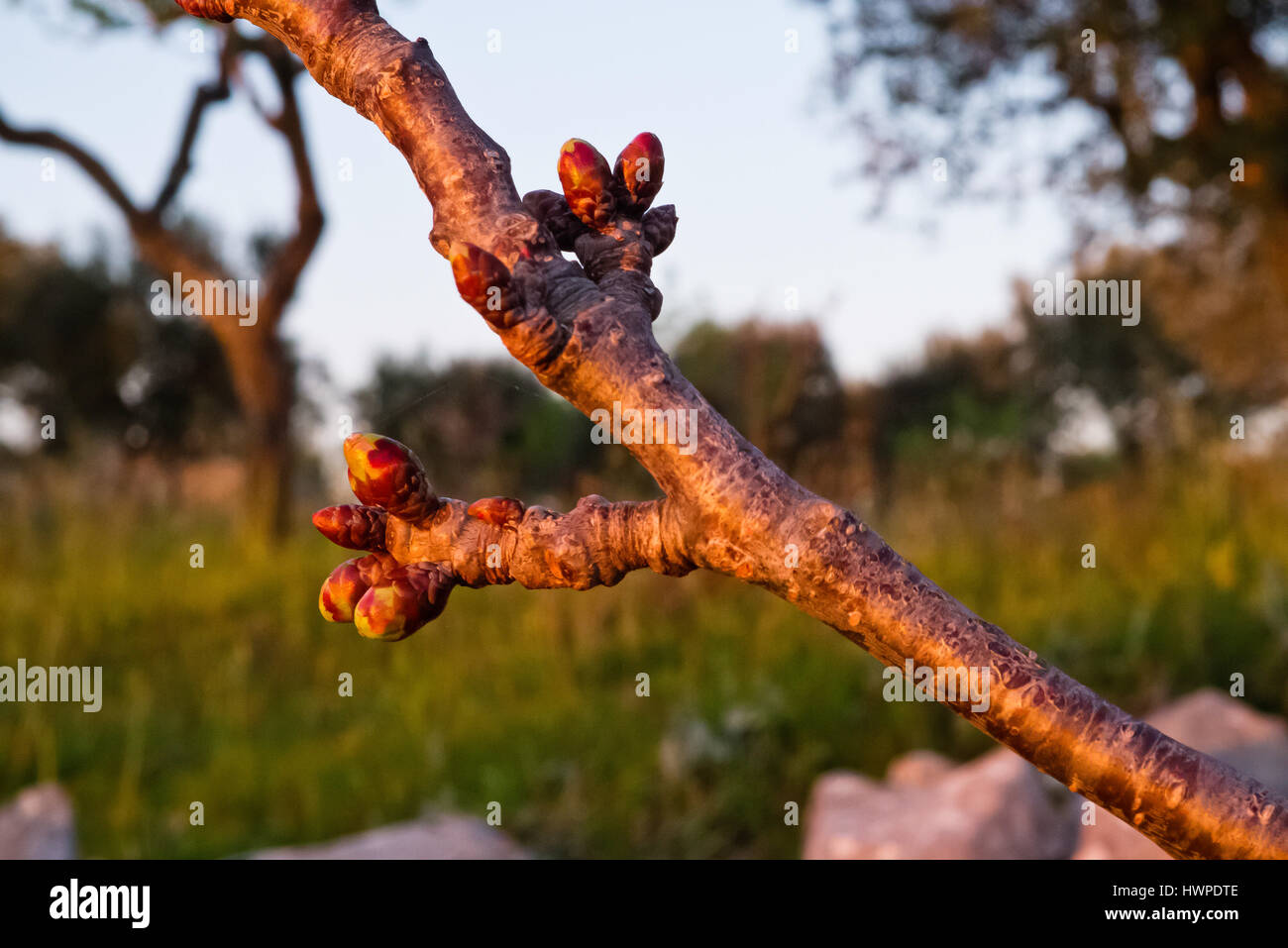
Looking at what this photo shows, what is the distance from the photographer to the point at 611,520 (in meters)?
1.00

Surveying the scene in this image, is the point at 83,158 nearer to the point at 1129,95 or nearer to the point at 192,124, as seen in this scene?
the point at 192,124

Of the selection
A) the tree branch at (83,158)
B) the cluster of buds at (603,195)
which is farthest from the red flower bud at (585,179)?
the tree branch at (83,158)

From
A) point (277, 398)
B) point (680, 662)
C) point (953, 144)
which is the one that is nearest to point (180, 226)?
point (277, 398)

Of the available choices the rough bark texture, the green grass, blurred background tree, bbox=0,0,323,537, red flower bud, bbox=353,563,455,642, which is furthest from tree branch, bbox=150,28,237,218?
red flower bud, bbox=353,563,455,642

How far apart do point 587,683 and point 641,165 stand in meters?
5.13

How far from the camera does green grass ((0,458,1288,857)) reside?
4.96 m

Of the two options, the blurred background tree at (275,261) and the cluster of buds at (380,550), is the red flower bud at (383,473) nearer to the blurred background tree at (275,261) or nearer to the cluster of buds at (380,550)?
the cluster of buds at (380,550)

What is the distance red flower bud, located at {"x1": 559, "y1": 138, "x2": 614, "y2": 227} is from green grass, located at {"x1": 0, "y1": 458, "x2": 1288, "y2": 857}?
396 cm

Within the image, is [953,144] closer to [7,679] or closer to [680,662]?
[680,662]

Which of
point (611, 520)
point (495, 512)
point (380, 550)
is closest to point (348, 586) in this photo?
point (380, 550)

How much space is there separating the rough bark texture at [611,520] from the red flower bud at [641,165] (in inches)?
1.7

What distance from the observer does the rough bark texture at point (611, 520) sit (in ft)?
2.78

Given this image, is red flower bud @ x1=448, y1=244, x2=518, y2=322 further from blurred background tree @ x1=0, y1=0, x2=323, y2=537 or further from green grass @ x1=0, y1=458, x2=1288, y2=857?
blurred background tree @ x1=0, y1=0, x2=323, y2=537

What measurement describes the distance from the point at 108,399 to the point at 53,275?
84.1 inches
